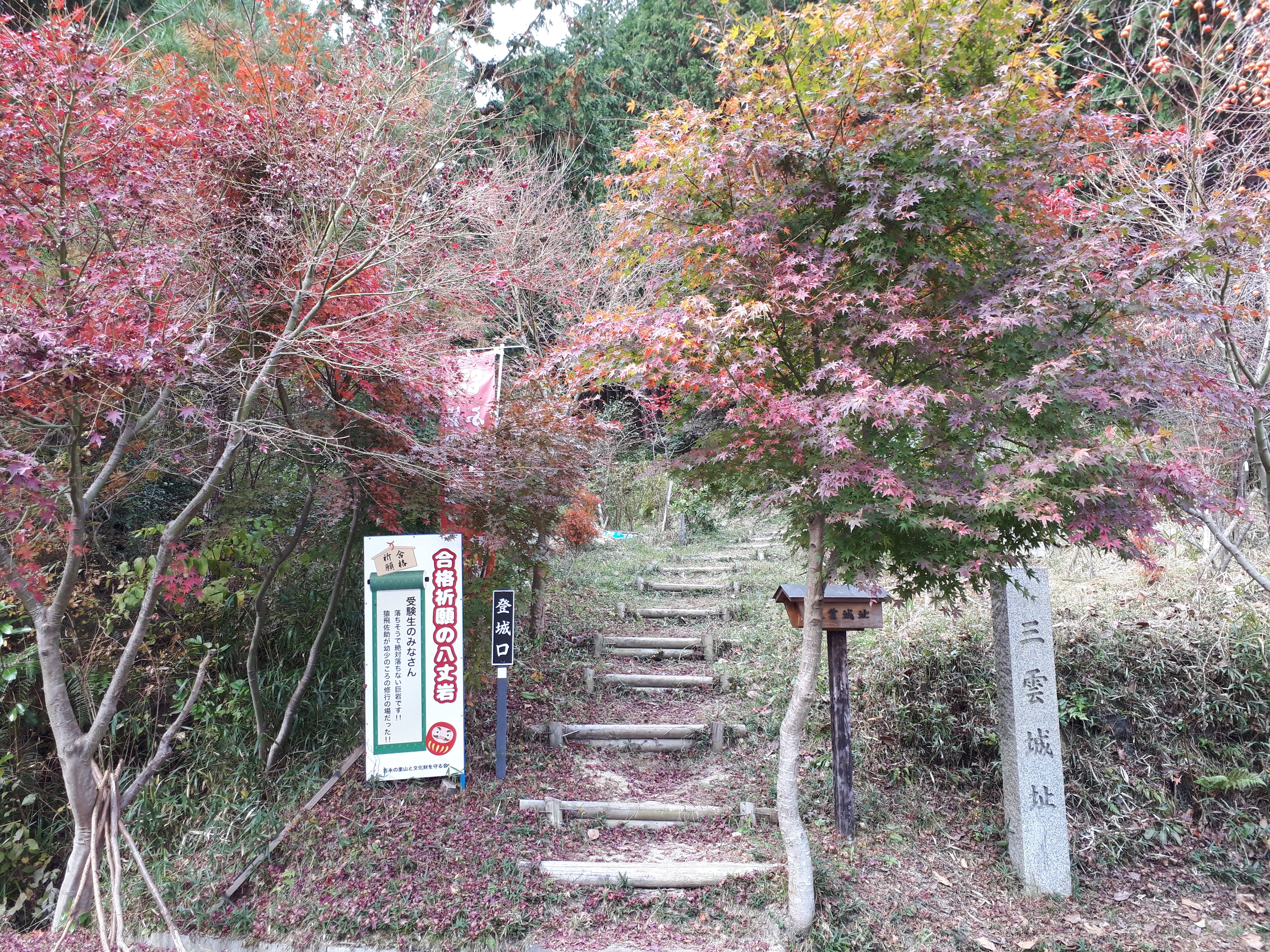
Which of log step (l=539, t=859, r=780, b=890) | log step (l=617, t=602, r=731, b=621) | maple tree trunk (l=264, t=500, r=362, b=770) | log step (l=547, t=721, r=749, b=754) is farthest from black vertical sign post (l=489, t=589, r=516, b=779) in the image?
log step (l=617, t=602, r=731, b=621)

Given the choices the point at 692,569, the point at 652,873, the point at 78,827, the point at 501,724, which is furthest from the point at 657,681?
the point at 78,827

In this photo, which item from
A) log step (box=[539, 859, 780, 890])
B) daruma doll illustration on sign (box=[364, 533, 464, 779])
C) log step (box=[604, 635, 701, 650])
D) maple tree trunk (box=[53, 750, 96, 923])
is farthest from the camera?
log step (box=[604, 635, 701, 650])

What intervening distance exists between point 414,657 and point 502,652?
633 mm

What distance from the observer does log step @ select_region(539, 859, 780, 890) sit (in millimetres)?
4215

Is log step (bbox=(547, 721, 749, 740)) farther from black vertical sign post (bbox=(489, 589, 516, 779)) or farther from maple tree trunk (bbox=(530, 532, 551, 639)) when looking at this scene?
maple tree trunk (bbox=(530, 532, 551, 639))

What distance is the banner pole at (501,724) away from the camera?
203 inches

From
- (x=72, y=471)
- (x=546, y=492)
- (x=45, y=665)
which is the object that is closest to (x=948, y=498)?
(x=546, y=492)

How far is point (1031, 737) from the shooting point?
14.5 ft

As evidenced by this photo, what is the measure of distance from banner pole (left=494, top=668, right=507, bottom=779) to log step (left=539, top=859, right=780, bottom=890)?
95 centimetres

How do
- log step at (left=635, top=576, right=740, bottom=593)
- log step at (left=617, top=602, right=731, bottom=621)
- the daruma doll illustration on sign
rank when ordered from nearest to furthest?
the daruma doll illustration on sign → log step at (left=617, top=602, right=731, bottom=621) → log step at (left=635, top=576, right=740, bottom=593)

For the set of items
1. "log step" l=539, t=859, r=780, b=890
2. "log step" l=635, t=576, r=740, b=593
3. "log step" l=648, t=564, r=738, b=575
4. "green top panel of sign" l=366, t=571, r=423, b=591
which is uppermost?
"green top panel of sign" l=366, t=571, r=423, b=591

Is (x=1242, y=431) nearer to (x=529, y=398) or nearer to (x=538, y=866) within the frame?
(x=529, y=398)

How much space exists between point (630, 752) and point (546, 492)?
2.46 metres

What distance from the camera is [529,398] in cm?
548
